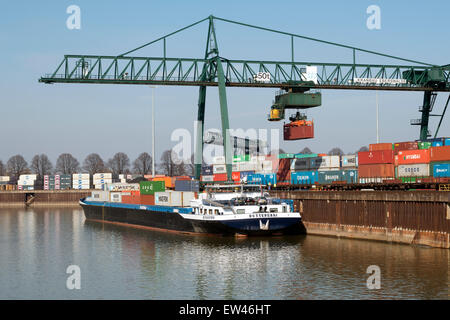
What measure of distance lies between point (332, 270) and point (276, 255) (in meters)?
→ 7.61

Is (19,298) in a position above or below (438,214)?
below

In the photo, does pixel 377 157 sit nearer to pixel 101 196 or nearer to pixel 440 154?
pixel 440 154

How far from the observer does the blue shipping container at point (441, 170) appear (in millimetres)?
48656

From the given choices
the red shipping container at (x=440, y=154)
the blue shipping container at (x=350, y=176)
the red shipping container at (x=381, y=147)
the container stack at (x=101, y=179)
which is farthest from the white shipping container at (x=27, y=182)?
the red shipping container at (x=440, y=154)

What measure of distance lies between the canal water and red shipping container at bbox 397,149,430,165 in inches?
429

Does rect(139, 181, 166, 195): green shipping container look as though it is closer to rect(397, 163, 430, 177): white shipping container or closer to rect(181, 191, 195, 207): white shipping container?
rect(181, 191, 195, 207): white shipping container

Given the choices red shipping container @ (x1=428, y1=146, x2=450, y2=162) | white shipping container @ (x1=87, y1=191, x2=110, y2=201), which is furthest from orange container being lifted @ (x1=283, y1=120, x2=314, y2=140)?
white shipping container @ (x1=87, y1=191, x2=110, y2=201)

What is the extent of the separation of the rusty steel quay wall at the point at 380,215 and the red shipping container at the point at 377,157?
7234 millimetres

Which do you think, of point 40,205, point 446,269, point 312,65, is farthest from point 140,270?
point 40,205

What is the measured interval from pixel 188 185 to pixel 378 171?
23481 mm
